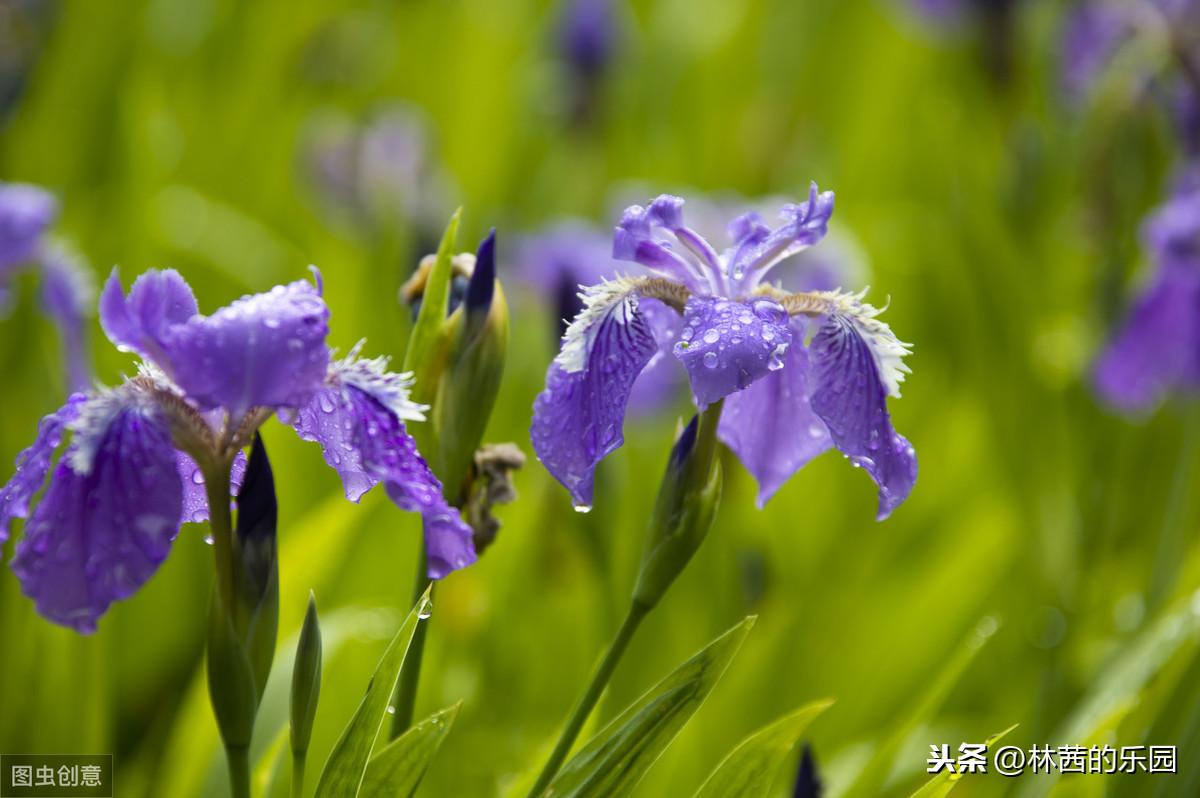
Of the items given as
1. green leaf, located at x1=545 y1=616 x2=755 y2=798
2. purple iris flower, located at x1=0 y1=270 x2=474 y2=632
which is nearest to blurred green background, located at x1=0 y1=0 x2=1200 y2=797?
green leaf, located at x1=545 y1=616 x2=755 y2=798

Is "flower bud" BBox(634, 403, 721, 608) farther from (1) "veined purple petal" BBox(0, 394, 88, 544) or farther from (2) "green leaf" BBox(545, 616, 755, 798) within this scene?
(1) "veined purple petal" BBox(0, 394, 88, 544)

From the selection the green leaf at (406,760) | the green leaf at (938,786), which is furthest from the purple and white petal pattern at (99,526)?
the green leaf at (938,786)

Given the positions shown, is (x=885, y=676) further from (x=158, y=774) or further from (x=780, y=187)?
(x=780, y=187)

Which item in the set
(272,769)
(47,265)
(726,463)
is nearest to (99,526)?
(272,769)

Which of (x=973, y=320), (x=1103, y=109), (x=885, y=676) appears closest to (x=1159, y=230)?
(x=1103, y=109)

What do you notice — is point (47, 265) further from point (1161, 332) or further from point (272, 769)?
point (1161, 332)

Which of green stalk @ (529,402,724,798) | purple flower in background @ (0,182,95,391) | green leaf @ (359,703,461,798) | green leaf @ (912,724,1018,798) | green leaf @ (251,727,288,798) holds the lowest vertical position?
green leaf @ (912,724,1018,798)

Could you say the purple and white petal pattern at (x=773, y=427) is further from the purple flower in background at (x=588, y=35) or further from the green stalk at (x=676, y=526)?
the purple flower in background at (x=588, y=35)
